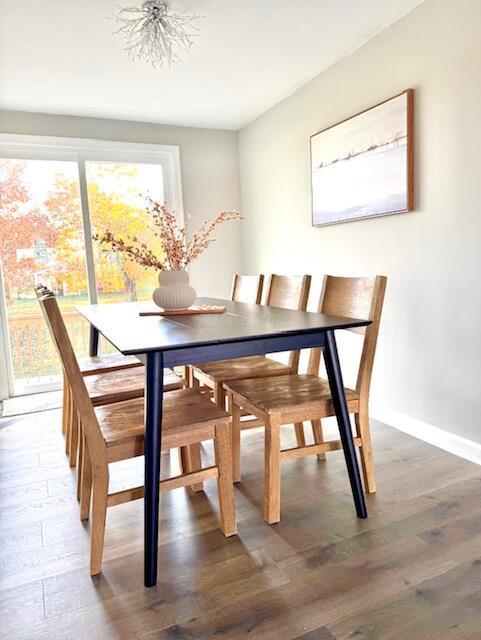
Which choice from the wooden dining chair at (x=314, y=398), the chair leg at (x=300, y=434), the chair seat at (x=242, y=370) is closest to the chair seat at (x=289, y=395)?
the wooden dining chair at (x=314, y=398)

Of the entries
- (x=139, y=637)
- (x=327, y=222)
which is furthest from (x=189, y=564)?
(x=327, y=222)

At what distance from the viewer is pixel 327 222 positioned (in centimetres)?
304

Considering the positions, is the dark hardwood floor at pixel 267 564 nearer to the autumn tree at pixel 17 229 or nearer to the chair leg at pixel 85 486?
the chair leg at pixel 85 486

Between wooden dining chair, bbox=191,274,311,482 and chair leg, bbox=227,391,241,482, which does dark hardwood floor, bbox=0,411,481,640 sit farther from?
wooden dining chair, bbox=191,274,311,482

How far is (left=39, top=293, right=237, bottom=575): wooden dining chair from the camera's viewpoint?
141 centimetres

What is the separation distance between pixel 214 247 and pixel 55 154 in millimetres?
1531

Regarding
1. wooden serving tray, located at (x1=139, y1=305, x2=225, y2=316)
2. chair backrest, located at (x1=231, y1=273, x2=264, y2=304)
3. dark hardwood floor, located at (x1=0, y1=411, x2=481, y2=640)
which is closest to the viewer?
dark hardwood floor, located at (x1=0, y1=411, x2=481, y2=640)

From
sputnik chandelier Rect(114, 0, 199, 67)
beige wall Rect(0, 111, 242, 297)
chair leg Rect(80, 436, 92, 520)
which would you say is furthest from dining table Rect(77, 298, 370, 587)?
beige wall Rect(0, 111, 242, 297)

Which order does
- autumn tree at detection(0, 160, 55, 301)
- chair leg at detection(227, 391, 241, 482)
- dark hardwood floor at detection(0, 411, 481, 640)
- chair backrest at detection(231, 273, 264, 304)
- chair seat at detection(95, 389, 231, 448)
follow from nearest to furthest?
dark hardwood floor at detection(0, 411, 481, 640) < chair seat at detection(95, 389, 231, 448) < chair leg at detection(227, 391, 241, 482) < chair backrest at detection(231, 273, 264, 304) < autumn tree at detection(0, 160, 55, 301)

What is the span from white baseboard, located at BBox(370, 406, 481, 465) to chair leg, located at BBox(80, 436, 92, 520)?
5.76 ft

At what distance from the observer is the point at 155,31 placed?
2.31 m

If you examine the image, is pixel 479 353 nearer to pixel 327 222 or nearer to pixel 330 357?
pixel 330 357

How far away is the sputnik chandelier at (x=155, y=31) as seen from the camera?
218 cm

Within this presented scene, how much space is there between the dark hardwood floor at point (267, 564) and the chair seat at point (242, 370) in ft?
1.57
